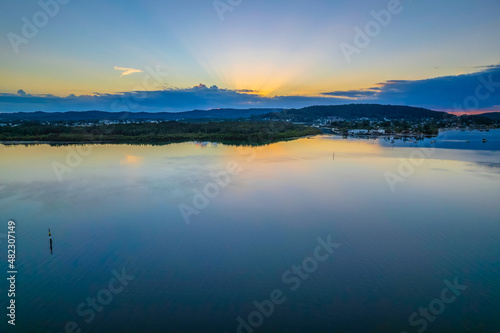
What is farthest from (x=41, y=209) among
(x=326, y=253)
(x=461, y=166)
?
(x=461, y=166)

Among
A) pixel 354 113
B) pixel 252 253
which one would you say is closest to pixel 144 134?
pixel 252 253

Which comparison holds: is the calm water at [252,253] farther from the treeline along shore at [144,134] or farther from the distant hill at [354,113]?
the distant hill at [354,113]

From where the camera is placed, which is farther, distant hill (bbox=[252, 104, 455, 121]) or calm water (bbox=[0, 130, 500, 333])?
distant hill (bbox=[252, 104, 455, 121])

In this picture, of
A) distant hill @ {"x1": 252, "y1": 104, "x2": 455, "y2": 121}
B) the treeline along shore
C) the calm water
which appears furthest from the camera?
distant hill @ {"x1": 252, "y1": 104, "x2": 455, "y2": 121}

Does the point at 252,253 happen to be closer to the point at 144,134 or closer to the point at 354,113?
the point at 144,134

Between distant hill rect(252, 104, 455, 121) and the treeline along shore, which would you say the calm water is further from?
distant hill rect(252, 104, 455, 121)

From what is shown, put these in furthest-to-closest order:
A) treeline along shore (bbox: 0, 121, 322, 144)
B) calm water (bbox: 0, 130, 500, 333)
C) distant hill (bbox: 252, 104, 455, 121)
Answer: distant hill (bbox: 252, 104, 455, 121) < treeline along shore (bbox: 0, 121, 322, 144) < calm water (bbox: 0, 130, 500, 333)

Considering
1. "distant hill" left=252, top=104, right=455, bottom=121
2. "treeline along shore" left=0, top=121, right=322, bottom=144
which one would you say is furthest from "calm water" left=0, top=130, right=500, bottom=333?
"distant hill" left=252, top=104, right=455, bottom=121

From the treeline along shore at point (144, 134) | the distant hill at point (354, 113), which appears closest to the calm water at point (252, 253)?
the treeline along shore at point (144, 134)
